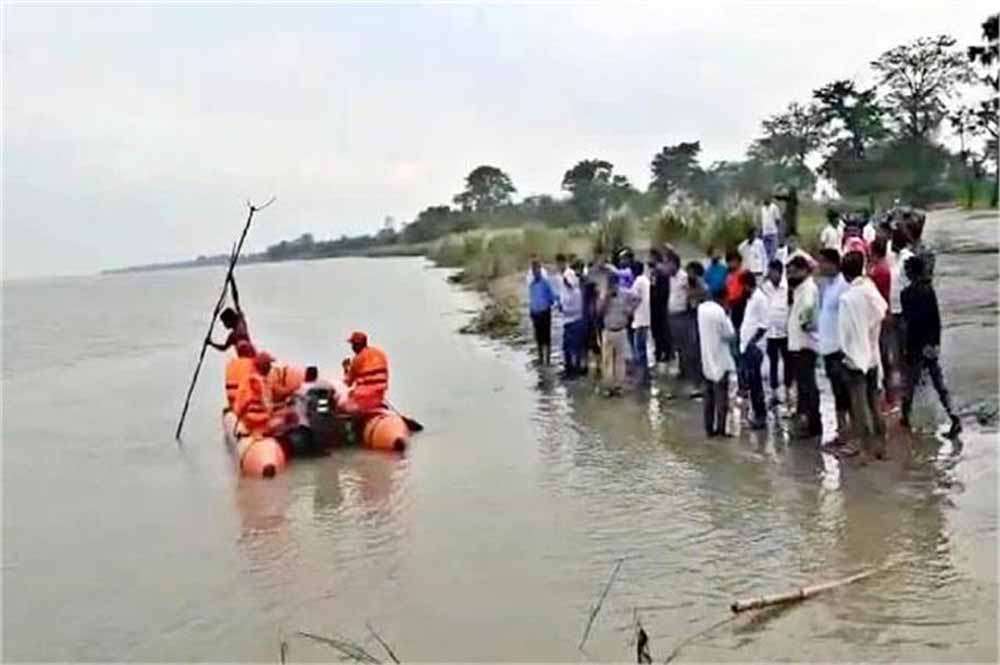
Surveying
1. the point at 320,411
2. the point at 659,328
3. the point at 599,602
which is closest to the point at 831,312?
the point at 599,602

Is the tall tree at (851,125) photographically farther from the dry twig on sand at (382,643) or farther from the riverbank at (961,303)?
the dry twig on sand at (382,643)

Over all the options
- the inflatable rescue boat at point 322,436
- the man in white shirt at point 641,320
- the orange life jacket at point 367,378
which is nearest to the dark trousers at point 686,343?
the man in white shirt at point 641,320

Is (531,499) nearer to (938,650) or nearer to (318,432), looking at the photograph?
(318,432)

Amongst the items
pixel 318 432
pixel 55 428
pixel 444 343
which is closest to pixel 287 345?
pixel 444 343

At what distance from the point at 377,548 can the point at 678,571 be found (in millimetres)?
2595

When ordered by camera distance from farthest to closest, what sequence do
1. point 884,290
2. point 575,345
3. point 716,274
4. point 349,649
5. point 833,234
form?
1. point 575,345
2. point 833,234
3. point 716,274
4. point 884,290
5. point 349,649

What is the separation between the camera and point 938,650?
643 centimetres

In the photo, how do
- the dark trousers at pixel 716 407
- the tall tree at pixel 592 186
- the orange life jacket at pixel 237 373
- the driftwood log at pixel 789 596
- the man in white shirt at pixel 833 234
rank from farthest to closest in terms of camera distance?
the tall tree at pixel 592 186
the man in white shirt at pixel 833 234
the orange life jacket at pixel 237 373
the dark trousers at pixel 716 407
the driftwood log at pixel 789 596

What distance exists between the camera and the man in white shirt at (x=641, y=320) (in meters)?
15.9

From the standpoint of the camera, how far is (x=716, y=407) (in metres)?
12.7

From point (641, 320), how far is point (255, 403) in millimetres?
5211

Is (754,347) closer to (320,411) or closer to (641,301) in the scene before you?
(641,301)

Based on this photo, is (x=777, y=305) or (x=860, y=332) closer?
(x=860, y=332)

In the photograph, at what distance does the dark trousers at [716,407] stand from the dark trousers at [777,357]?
0.63 metres
